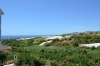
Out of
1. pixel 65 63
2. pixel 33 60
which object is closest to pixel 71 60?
pixel 65 63

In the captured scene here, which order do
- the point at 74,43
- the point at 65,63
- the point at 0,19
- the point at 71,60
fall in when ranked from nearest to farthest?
the point at 0,19
the point at 65,63
the point at 71,60
the point at 74,43

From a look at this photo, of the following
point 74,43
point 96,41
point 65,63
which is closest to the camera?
point 65,63

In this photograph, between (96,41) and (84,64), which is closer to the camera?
(84,64)

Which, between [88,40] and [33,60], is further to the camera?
[88,40]

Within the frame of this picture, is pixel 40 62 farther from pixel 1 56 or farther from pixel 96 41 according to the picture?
pixel 96 41

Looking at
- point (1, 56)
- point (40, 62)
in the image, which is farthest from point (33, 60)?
point (1, 56)

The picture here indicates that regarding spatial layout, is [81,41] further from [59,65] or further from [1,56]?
[1,56]

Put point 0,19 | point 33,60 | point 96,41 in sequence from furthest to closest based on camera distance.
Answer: point 96,41
point 33,60
point 0,19

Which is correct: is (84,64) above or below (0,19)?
below

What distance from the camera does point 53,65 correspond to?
15.5 metres

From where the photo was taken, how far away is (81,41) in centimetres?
3488

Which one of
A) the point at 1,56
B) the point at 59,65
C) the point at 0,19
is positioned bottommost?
the point at 59,65

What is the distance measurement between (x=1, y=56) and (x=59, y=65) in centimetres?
657

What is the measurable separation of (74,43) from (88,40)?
12.6 feet
